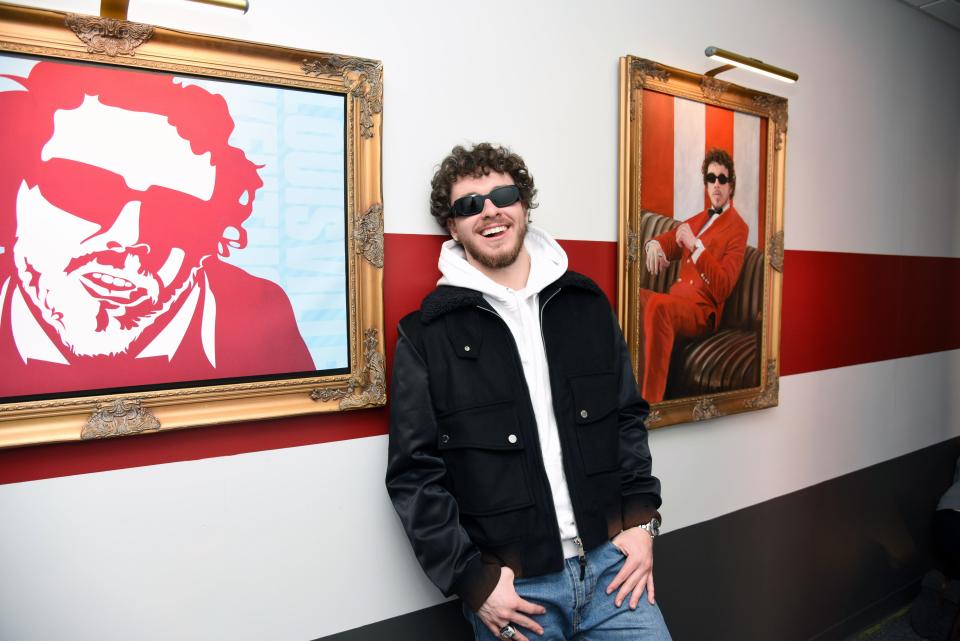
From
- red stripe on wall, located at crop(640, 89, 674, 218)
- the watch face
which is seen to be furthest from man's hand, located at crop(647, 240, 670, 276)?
the watch face

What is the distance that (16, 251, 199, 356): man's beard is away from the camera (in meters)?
1.16

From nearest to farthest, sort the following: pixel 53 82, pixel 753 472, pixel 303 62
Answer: pixel 53 82 → pixel 303 62 → pixel 753 472

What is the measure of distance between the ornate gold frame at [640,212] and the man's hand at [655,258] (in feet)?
0.11

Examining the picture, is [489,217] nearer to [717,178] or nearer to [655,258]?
[655,258]

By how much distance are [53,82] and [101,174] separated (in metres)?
0.18

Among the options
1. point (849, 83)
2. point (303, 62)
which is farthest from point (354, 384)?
point (849, 83)

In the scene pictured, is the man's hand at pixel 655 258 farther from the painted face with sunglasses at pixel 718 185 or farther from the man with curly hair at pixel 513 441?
the man with curly hair at pixel 513 441

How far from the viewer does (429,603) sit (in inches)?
63.7

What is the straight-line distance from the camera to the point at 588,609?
56.9 inches

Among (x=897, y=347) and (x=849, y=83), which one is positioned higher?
(x=849, y=83)

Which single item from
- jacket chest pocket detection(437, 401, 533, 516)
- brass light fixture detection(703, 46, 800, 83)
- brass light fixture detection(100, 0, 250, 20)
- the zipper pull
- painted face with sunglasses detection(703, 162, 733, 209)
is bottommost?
the zipper pull

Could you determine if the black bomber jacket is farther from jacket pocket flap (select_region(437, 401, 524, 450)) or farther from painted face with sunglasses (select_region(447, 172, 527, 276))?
painted face with sunglasses (select_region(447, 172, 527, 276))

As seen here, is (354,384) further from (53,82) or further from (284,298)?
(53,82)

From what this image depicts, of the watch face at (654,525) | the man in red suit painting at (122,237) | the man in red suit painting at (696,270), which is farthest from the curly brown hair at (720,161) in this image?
the man in red suit painting at (122,237)
